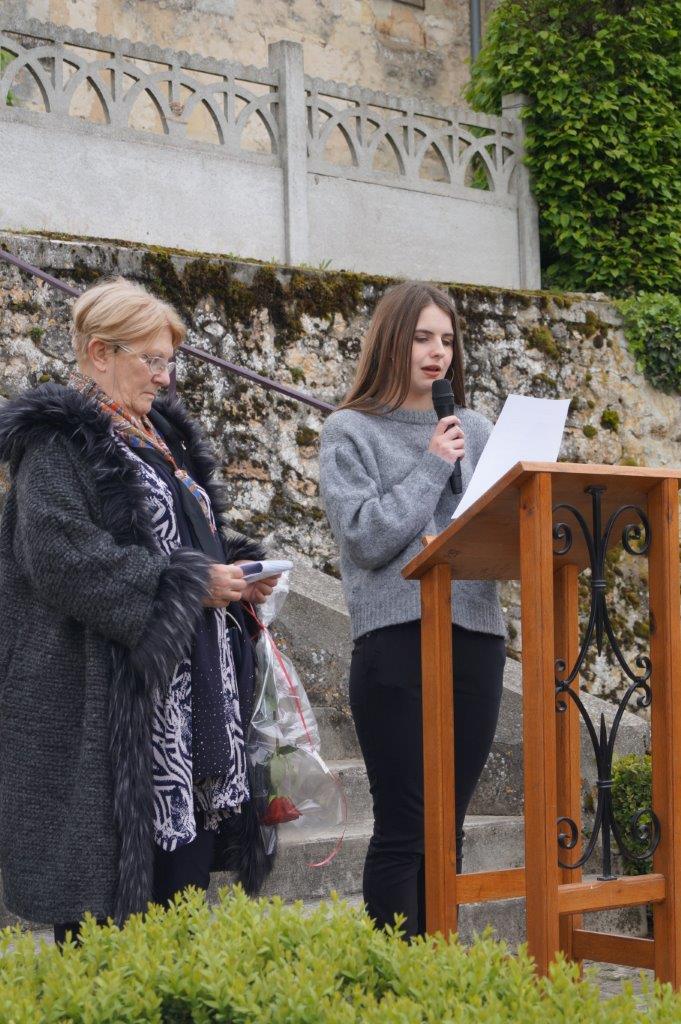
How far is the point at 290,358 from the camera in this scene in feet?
21.6

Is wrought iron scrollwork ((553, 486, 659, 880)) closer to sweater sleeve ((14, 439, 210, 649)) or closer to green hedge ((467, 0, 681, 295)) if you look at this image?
sweater sleeve ((14, 439, 210, 649))

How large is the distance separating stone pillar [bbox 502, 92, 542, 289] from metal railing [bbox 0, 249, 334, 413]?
3.06 m

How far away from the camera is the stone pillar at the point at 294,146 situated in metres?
7.61

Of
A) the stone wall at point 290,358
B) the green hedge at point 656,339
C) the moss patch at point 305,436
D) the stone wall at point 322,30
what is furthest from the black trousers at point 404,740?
the stone wall at point 322,30

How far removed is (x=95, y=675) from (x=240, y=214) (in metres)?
5.18

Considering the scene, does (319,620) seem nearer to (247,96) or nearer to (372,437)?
(372,437)

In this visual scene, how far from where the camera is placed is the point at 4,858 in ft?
9.12

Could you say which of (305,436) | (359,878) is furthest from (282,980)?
Answer: (305,436)

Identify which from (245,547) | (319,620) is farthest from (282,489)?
(245,547)

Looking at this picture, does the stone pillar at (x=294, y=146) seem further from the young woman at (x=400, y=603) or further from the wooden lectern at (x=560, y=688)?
the wooden lectern at (x=560, y=688)

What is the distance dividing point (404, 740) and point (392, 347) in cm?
98

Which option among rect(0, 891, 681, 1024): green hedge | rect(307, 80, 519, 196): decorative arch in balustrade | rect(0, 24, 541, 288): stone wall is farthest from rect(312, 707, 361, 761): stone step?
rect(307, 80, 519, 196): decorative arch in balustrade

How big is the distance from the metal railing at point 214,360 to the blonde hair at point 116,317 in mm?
2270

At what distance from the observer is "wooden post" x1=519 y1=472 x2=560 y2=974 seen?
249 cm
